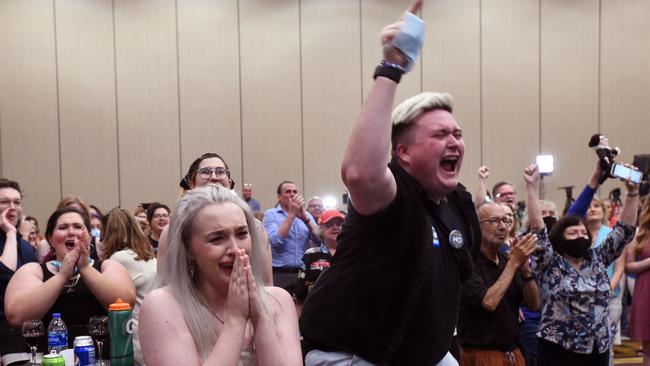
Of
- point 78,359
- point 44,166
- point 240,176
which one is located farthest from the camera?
point 240,176

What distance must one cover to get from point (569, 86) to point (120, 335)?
10219mm

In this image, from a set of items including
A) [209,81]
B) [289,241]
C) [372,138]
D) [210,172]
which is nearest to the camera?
[372,138]

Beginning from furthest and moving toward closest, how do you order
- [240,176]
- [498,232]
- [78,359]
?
[240,176]
[498,232]
[78,359]

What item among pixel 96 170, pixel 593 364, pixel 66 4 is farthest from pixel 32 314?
pixel 66 4

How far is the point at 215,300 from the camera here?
1.96 m

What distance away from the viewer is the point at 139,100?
10.6 meters

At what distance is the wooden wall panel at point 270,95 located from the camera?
10891 millimetres

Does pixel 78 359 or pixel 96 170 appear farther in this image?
pixel 96 170

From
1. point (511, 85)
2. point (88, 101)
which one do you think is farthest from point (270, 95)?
point (511, 85)

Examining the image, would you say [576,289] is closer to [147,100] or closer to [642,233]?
[642,233]

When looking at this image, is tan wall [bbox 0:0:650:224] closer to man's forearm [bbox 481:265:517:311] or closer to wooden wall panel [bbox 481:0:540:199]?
wooden wall panel [bbox 481:0:540:199]

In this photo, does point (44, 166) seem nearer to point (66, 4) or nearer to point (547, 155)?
point (66, 4)

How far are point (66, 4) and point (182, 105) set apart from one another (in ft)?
7.48

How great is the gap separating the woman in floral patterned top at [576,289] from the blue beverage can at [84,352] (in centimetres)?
237
